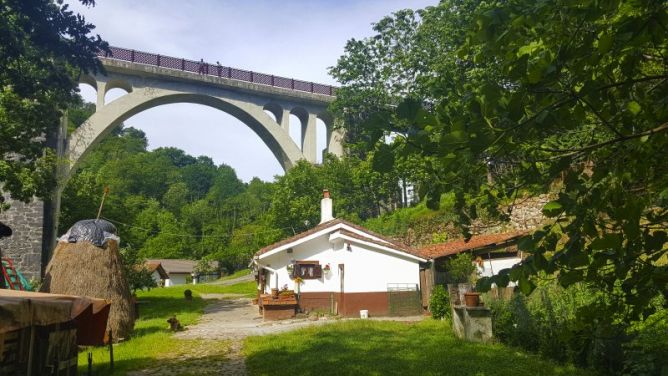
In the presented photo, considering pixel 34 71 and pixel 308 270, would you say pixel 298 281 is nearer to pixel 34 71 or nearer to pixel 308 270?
pixel 308 270

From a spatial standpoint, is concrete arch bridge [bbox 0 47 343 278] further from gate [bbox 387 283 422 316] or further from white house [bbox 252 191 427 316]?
gate [bbox 387 283 422 316]

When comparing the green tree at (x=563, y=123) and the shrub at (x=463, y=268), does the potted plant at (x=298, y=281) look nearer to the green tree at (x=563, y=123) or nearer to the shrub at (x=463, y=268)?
the shrub at (x=463, y=268)

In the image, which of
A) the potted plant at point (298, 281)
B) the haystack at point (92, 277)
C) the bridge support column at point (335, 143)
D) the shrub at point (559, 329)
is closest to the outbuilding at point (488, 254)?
the potted plant at point (298, 281)

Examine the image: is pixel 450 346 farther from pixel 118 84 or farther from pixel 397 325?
pixel 118 84

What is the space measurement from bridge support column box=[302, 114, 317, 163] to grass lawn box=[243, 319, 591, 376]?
24730mm

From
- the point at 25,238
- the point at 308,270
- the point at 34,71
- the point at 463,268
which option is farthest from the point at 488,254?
the point at 25,238

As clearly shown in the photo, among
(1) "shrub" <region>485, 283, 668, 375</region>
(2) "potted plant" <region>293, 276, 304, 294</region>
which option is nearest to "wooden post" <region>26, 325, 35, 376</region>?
(1) "shrub" <region>485, 283, 668, 375</region>

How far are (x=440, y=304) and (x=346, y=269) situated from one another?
3.74m

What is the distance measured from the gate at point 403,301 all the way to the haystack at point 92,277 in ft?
27.3

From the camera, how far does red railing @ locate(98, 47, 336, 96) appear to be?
29844 millimetres

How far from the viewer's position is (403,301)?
58.6 feet

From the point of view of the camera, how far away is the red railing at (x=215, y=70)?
29.8m

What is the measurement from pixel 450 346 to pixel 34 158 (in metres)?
12.0

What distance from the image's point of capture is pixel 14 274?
18.2 metres
